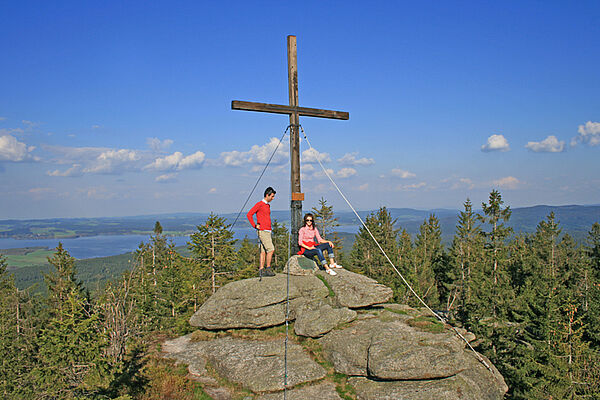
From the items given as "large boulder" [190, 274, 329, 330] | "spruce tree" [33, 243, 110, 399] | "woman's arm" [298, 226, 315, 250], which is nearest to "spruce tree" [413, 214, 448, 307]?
"large boulder" [190, 274, 329, 330]

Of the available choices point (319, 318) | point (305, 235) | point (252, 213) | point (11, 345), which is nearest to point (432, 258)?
point (305, 235)

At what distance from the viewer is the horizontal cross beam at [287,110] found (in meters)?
12.3

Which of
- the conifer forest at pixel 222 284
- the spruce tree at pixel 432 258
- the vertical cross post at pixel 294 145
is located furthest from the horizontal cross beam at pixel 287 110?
the spruce tree at pixel 432 258

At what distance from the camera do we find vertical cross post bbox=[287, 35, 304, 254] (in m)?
13.1

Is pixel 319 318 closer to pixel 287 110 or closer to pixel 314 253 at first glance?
pixel 314 253

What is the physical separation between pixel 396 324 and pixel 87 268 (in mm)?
203308

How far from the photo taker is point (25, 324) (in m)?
32.2

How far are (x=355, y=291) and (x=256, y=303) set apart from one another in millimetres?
3418

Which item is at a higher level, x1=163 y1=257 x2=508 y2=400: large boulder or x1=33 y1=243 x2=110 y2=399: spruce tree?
x1=33 y1=243 x2=110 y2=399: spruce tree

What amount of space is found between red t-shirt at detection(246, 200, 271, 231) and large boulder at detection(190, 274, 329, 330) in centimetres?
215

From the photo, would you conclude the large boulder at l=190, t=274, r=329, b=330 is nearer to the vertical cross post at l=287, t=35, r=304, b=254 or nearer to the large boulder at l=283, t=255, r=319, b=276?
the large boulder at l=283, t=255, r=319, b=276

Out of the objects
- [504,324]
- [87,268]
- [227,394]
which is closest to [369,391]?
[227,394]

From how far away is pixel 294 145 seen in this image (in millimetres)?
13203

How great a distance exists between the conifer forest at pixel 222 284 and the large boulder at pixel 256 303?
2.04m
